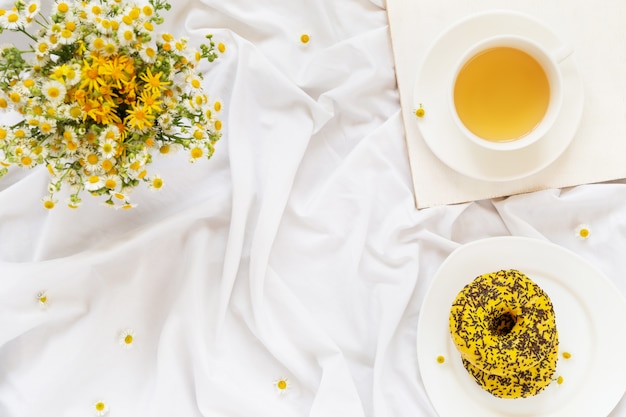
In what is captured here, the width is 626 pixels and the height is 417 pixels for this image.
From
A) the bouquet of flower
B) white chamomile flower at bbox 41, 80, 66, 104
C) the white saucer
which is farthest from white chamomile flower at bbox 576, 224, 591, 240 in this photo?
white chamomile flower at bbox 41, 80, 66, 104

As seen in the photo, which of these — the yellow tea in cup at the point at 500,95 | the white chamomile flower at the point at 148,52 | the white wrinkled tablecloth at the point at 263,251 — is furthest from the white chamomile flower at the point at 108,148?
the yellow tea in cup at the point at 500,95

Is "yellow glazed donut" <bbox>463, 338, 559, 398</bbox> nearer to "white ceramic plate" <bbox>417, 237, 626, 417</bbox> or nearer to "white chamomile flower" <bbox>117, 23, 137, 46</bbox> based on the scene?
"white ceramic plate" <bbox>417, 237, 626, 417</bbox>

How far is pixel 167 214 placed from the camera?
1080mm

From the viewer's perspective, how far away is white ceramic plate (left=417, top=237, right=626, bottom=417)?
3.37ft

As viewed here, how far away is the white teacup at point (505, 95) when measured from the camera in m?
0.99

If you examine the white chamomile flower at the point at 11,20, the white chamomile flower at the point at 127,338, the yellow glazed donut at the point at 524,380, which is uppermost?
the white chamomile flower at the point at 11,20

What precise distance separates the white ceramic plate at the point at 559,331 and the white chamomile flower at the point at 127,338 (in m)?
0.44

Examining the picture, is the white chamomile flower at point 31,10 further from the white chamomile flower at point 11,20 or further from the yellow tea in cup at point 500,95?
the yellow tea in cup at point 500,95

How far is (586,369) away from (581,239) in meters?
0.20

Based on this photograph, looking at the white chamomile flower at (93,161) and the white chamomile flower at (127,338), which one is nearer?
the white chamomile flower at (93,161)

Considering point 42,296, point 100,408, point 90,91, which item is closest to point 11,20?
point 90,91

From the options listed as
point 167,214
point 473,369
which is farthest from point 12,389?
point 473,369

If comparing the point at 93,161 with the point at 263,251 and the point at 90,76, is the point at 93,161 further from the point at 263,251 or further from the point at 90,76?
the point at 263,251

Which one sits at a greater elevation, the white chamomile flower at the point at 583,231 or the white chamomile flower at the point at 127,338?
the white chamomile flower at the point at 583,231
